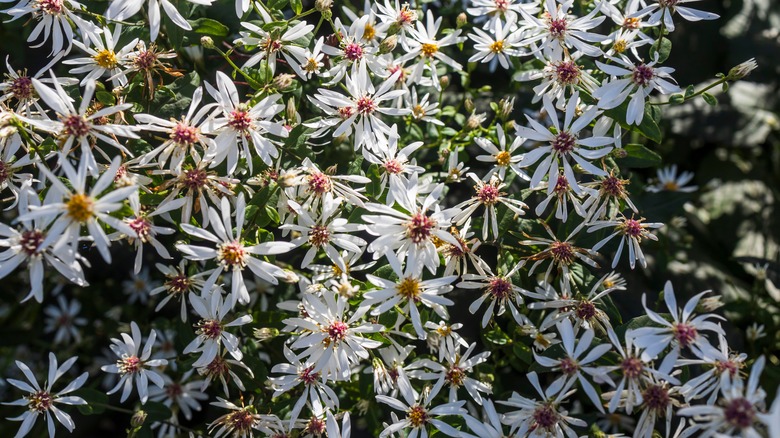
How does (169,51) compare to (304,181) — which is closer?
(304,181)

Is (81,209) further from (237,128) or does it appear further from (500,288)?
(500,288)

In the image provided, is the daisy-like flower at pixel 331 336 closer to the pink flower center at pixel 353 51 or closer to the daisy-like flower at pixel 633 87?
the pink flower center at pixel 353 51

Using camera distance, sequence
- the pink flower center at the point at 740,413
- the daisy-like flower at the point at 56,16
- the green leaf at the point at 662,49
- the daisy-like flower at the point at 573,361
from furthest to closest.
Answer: the green leaf at the point at 662,49 → the daisy-like flower at the point at 56,16 → the daisy-like flower at the point at 573,361 → the pink flower center at the point at 740,413

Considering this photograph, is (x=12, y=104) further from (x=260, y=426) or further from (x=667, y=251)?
(x=667, y=251)

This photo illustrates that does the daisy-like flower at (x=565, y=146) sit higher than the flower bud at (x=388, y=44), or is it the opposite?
the flower bud at (x=388, y=44)

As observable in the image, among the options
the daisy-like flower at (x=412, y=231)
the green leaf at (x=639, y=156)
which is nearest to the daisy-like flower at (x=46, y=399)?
the daisy-like flower at (x=412, y=231)

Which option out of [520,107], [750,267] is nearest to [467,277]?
[520,107]

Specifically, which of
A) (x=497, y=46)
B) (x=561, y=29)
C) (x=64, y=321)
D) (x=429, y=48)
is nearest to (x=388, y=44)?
(x=429, y=48)
